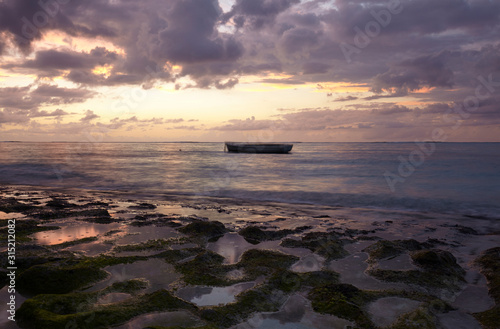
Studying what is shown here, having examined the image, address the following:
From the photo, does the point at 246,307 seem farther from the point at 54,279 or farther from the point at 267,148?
the point at 267,148

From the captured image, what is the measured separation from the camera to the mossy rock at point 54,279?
16.3ft

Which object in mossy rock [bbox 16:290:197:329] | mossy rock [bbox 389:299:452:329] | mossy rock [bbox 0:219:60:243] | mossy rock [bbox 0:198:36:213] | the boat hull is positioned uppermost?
the boat hull

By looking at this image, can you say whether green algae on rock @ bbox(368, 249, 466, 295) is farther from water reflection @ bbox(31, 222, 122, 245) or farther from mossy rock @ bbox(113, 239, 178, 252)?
water reflection @ bbox(31, 222, 122, 245)

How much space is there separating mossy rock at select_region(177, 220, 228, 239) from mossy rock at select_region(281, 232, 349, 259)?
184 cm

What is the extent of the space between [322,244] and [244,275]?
2.62m

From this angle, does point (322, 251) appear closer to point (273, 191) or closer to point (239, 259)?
point (239, 259)

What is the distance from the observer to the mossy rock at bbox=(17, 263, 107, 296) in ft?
16.3

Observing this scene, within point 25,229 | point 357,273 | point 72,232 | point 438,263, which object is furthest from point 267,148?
point 357,273

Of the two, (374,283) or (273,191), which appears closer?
(374,283)

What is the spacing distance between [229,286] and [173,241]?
291 centimetres

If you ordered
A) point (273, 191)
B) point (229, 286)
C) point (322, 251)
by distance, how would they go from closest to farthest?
1. point (229, 286)
2. point (322, 251)
3. point (273, 191)

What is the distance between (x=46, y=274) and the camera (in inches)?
202

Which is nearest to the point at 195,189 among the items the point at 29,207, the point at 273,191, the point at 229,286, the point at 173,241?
the point at 273,191

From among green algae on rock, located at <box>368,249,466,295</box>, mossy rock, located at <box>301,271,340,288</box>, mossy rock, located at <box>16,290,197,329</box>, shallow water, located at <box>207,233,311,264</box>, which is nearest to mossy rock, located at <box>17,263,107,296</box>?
mossy rock, located at <box>16,290,197,329</box>
